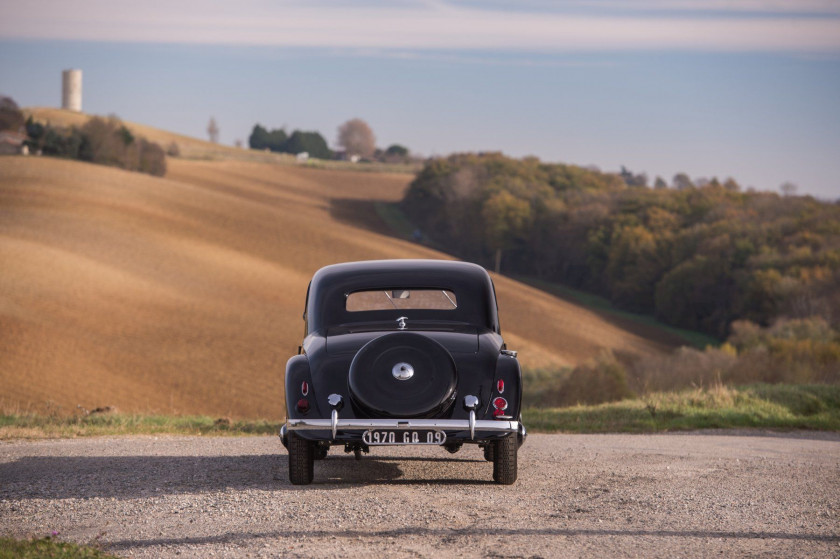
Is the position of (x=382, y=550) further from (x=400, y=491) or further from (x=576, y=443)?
(x=576, y=443)

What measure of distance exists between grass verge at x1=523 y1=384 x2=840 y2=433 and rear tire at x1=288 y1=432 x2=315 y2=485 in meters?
7.11

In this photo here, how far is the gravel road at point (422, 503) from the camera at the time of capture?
6262 mm

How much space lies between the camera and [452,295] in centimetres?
936

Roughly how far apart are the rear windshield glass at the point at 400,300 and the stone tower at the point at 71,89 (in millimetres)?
164071

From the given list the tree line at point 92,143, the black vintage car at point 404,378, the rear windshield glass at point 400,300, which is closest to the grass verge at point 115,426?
the black vintage car at point 404,378

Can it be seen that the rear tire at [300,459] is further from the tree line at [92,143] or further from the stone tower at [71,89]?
the stone tower at [71,89]

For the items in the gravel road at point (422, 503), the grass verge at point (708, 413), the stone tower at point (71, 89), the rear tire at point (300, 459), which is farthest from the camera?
the stone tower at point (71, 89)

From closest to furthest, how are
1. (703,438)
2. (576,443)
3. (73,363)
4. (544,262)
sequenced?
(576,443) → (703,438) → (73,363) → (544,262)

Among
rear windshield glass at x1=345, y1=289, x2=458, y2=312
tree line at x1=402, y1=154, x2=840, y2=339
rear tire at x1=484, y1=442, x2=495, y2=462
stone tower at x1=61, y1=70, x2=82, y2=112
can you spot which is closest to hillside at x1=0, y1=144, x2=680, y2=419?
tree line at x1=402, y1=154, x2=840, y2=339

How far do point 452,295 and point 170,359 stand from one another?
31703mm

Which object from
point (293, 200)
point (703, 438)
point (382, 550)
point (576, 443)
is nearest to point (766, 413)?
point (703, 438)

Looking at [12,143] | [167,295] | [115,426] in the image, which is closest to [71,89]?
[12,143]

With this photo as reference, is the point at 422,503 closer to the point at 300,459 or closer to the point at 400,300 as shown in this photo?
the point at 300,459

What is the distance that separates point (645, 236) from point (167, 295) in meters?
48.5
